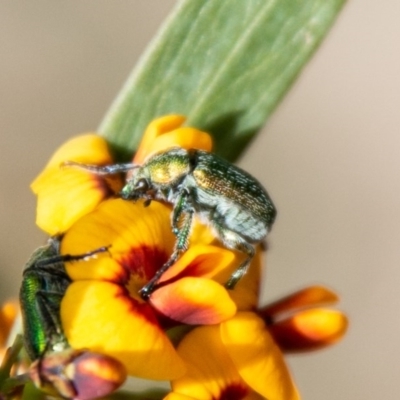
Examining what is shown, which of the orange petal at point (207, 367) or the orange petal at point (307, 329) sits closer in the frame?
the orange petal at point (207, 367)

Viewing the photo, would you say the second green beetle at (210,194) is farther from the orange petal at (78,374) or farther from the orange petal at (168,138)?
the orange petal at (78,374)

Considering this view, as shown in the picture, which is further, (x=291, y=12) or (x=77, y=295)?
(x=291, y=12)

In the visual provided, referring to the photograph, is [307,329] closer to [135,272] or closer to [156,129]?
[135,272]

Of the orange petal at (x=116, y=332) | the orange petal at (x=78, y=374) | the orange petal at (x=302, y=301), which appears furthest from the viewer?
the orange petal at (x=302, y=301)

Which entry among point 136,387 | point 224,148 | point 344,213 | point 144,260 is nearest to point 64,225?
point 144,260

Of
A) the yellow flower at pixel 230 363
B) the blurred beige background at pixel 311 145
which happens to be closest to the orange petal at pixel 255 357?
the yellow flower at pixel 230 363

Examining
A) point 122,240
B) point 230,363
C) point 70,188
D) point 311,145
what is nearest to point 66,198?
point 70,188

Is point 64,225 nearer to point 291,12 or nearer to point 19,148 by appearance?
point 291,12
